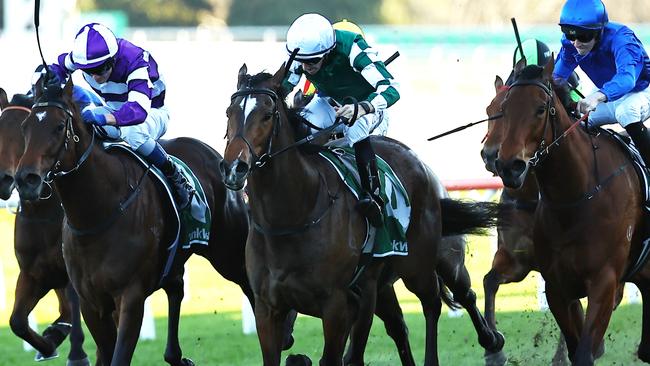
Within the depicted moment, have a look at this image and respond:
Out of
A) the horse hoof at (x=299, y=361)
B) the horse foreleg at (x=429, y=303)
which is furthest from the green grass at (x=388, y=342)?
the horse hoof at (x=299, y=361)

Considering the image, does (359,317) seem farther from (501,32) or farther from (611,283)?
(501,32)

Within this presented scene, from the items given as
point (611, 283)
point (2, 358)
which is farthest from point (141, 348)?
point (611, 283)

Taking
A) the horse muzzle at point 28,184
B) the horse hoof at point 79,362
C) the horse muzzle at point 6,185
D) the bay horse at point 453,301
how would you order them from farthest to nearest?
the horse hoof at point 79,362 → the bay horse at point 453,301 → the horse muzzle at point 6,185 → the horse muzzle at point 28,184

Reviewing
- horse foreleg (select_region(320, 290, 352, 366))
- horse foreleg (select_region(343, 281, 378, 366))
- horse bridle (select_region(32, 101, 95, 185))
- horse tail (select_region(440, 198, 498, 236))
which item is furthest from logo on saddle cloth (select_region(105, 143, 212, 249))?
horse tail (select_region(440, 198, 498, 236))

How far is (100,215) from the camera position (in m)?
6.16

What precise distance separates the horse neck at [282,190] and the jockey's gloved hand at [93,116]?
0.80 metres

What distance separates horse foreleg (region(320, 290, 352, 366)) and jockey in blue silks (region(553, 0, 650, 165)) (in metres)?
1.45

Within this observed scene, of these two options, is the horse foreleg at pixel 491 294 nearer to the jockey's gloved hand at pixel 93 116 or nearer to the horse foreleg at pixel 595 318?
the horse foreleg at pixel 595 318

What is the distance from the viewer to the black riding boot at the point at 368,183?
6270mm

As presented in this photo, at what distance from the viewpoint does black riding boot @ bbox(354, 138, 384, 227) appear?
6.27 m

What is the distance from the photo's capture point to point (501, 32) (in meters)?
28.8

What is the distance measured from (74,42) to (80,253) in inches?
42.2

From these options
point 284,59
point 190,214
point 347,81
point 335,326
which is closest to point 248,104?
point 335,326

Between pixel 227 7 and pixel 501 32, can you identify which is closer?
pixel 501 32
